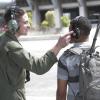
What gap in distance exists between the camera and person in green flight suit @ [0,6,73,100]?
3.10 meters

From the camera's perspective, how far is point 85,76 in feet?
9.66

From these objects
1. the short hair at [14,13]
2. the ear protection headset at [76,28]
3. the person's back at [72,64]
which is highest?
the short hair at [14,13]

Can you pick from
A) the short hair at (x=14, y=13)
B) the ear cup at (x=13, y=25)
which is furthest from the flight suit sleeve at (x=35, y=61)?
the short hair at (x=14, y=13)

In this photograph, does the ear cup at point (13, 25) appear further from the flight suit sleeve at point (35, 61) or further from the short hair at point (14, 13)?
the flight suit sleeve at point (35, 61)

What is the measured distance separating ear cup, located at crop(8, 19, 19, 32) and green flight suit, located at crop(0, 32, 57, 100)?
48 mm

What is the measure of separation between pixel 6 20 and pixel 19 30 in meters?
0.14

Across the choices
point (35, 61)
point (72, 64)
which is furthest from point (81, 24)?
point (35, 61)

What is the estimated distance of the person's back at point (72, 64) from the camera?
123 inches

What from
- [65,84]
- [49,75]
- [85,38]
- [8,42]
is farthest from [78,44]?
[49,75]

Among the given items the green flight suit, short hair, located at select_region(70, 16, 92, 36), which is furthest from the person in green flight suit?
short hair, located at select_region(70, 16, 92, 36)

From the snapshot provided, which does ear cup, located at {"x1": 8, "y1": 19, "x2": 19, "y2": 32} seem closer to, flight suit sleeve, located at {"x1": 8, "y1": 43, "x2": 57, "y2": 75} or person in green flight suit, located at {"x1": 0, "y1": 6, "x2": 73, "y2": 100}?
person in green flight suit, located at {"x1": 0, "y1": 6, "x2": 73, "y2": 100}

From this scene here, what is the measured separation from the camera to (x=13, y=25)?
3.22 metres

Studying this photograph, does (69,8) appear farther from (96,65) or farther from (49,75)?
(96,65)

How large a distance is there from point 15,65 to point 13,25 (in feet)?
0.99
